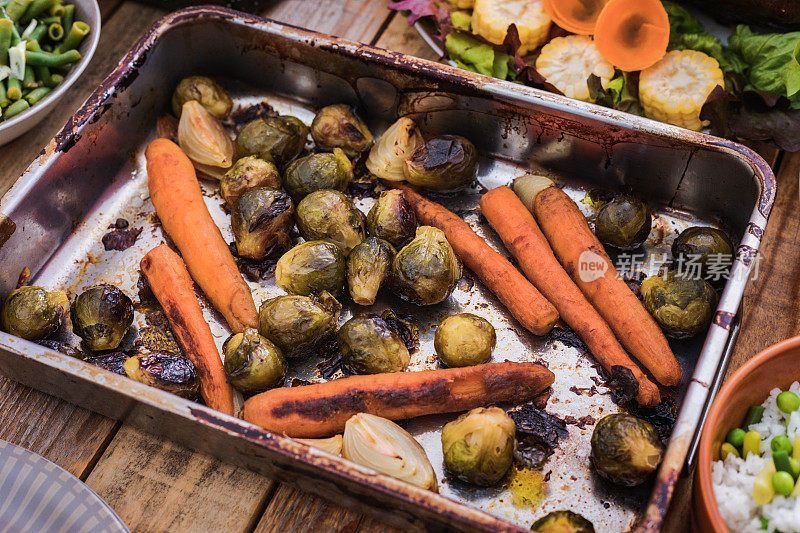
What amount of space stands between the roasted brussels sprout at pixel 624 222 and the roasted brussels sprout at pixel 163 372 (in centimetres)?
165

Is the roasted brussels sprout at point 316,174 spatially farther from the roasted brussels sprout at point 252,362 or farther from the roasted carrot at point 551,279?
the roasted brussels sprout at point 252,362

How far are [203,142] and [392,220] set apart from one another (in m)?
0.92

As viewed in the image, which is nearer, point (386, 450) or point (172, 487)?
point (386, 450)

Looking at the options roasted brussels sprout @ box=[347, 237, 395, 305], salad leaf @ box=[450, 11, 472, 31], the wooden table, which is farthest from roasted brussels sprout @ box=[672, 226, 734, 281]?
salad leaf @ box=[450, 11, 472, 31]

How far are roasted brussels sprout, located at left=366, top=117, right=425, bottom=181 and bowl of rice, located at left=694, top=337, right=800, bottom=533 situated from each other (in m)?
1.52

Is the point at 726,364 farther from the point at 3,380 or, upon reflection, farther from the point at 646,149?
the point at 3,380

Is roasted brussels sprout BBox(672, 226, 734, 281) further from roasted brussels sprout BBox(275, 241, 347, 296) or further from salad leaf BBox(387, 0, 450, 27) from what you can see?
salad leaf BBox(387, 0, 450, 27)

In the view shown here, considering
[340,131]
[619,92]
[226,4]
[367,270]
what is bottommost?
[367,270]

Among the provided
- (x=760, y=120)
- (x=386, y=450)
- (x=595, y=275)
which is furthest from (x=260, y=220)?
(x=760, y=120)

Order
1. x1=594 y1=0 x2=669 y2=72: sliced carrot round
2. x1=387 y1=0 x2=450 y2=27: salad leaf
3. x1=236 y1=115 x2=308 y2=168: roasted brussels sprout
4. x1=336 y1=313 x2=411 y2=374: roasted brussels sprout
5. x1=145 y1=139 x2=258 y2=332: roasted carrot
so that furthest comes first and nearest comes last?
x1=387 y1=0 x2=450 y2=27: salad leaf → x1=594 y1=0 x2=669 y2=72: sliced carrot round → x1=236 y1=115 x2=308 y2=168: roasted brussels sprout → x1=145 y1=139 x2=258 y2=332: roasted carrot → x1=336 y1=313 x2=411 y2=374: roasted brussels sprout

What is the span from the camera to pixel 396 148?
10.0 ft

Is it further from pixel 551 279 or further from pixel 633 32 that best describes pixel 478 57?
pixel 551 279

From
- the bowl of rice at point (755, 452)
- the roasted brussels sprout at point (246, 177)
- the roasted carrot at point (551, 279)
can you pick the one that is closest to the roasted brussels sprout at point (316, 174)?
the roasted brussels sprout at point (246, 177)

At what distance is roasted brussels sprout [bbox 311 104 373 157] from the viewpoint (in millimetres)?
3135
